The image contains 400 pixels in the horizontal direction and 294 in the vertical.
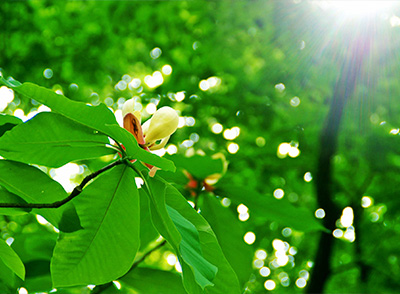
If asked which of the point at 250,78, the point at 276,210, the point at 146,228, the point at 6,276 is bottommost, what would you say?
the point at 6,276

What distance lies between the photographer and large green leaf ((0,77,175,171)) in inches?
22.5

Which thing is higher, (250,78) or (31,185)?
(250,78)

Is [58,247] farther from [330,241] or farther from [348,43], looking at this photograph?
[348,43]

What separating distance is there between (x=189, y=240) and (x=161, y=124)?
27cm

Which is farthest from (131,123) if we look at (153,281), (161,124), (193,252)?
(153,281)

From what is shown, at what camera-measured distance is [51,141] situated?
649 mm

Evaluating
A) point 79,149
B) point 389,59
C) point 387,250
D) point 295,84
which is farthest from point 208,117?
point 79,149

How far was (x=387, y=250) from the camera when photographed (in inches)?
154

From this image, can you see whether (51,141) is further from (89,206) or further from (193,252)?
(193,252)

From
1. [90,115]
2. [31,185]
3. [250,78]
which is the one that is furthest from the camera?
[250,78]

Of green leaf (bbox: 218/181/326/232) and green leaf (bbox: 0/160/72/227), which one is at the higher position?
green leaf (bbox: 218/181/326/232)

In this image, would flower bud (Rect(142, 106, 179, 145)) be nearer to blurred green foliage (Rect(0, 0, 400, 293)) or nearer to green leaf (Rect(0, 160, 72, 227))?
green leaf (Rect(0, 160, 72, 227))

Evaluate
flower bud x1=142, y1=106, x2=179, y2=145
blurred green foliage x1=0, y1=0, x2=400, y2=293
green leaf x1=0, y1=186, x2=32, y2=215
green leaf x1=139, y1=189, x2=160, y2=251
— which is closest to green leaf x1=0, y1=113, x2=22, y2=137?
green leaf x1=0, y1=186, x2=32, y2=215

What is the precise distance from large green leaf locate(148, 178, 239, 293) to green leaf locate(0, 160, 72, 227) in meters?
0.17
